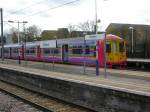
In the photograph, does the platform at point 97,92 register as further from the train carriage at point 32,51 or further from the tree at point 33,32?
the tree at point 33,32

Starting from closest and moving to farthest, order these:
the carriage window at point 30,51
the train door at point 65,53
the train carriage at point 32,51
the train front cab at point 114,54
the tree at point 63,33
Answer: the train front cab at point 114,54
the train door at point 65,53
the train carriage at point 32,51
the carriage window at point 30,51
the tree at point 63,33

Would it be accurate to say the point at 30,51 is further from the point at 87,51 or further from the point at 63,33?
the point at 63,33

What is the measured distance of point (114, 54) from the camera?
30.7 m

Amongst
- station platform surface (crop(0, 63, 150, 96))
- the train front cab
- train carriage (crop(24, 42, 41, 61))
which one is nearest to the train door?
the train front cab

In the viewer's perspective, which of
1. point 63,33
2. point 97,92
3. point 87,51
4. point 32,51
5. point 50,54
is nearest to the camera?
point 97,92

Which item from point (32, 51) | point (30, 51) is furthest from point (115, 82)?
point (30, 51)

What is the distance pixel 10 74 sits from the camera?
76.5ft

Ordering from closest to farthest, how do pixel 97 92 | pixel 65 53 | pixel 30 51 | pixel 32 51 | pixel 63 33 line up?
1. pixel 97 92
2. pixel 65 53
3. pixel 32 51
4. pixel 30 51
5. pixel 63 33

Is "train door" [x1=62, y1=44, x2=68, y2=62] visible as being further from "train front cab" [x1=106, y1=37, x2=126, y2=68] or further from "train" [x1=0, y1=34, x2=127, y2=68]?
"train front cab" [x1=106, y1=37, x2=126, y2=68]

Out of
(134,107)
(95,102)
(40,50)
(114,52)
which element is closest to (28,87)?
(95,102)

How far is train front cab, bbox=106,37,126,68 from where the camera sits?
30.2m

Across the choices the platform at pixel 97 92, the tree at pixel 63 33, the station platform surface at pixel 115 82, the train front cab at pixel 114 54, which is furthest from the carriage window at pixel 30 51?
the tree at pixel 63 33

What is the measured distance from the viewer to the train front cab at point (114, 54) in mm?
30234

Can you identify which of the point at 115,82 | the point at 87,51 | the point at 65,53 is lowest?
the point at 115,82
